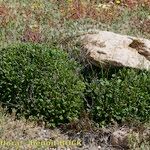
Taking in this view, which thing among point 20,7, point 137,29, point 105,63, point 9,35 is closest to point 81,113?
point 105,63

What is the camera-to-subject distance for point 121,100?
802 cm

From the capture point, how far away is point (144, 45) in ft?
29.2

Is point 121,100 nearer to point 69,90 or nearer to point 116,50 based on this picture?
point 69,90

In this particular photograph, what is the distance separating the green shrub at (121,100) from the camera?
8.02 metres

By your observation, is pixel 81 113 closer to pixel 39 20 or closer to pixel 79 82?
pixel 79 82

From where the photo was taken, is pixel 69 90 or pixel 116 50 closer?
pixel 69 90

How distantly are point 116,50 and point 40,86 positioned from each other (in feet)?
4.64

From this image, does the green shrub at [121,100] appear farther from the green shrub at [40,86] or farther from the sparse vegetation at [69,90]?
the green shrub at [40,86]

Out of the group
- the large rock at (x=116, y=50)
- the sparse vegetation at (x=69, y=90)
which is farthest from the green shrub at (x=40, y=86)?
the large rock at (x=116, y=50)

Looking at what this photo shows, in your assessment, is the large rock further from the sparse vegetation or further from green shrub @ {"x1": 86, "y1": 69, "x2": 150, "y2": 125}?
green shrub @ {"x1": 86, "y1": 69, "x2": 150, "y2": 125}

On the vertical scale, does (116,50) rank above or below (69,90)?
above

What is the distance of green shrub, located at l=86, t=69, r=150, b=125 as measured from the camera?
8023mm

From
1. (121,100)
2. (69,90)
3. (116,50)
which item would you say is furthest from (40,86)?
(116,50)

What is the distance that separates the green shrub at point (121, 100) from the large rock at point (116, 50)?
0.35 m
